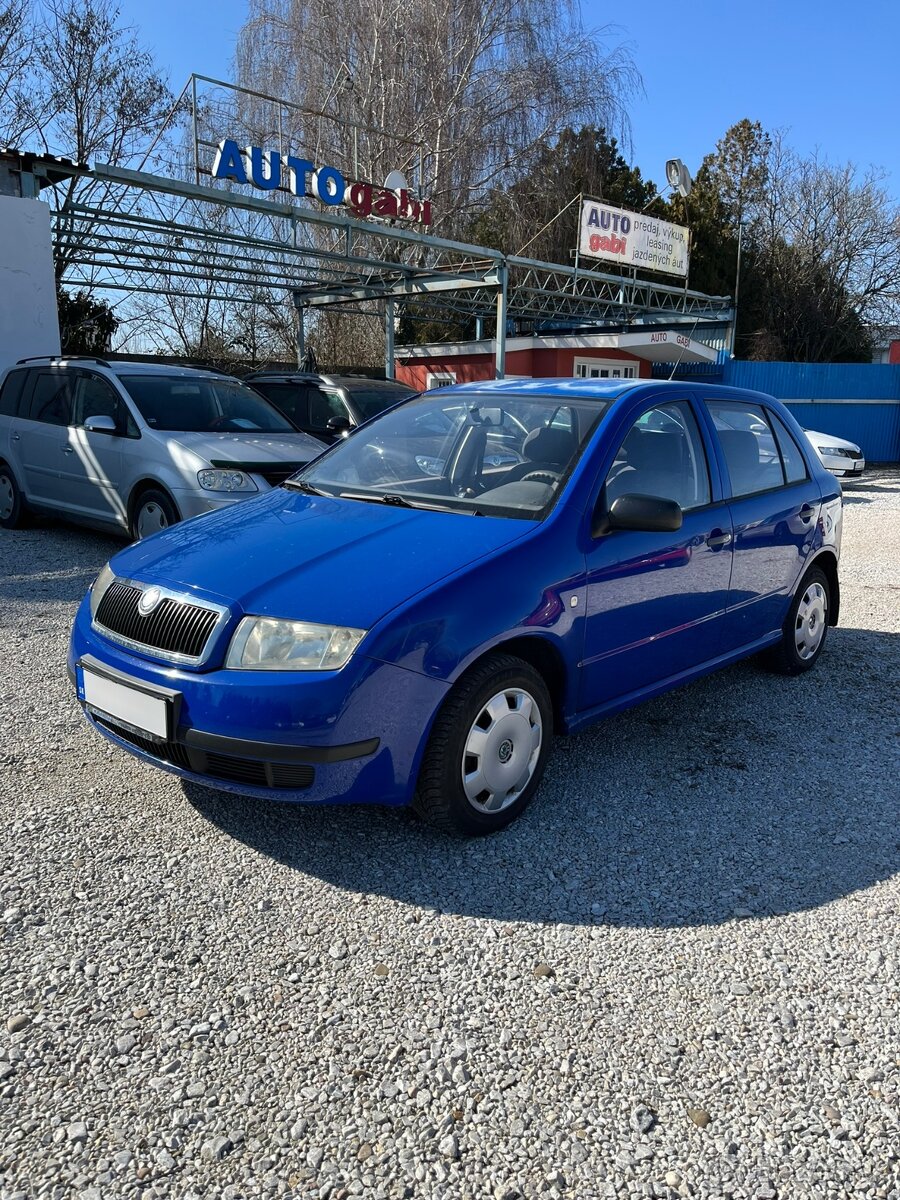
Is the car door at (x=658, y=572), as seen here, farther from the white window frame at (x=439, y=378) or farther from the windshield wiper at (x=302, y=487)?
the white window frame at (x=439, y=378)

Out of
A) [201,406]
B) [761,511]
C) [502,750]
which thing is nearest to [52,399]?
[201,406]

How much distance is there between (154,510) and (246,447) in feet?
2.97

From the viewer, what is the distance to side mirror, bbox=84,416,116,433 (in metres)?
7.58

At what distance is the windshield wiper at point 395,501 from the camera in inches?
149

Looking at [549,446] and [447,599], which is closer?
[447,599]

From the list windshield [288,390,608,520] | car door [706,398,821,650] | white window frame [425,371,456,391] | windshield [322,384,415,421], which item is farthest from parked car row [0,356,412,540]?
white window frame [425,371,456,391]

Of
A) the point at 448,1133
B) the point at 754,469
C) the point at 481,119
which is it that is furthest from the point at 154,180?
the point at 481,119

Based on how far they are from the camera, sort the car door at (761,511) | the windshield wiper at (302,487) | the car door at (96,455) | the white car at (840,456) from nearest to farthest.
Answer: the windshield wiper at (302,487) < the car door at (761,511) < the car door at (96,455) < the white car at (840,456)

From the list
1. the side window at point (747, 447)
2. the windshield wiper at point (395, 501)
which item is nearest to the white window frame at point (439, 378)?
the side window at point (747, 447)

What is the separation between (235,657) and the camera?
305 cm

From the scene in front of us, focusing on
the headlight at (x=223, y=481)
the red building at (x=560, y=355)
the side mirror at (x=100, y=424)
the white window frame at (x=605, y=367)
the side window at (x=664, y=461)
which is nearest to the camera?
the side window at (x=664, y=461)

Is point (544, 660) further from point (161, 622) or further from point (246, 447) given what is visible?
point (246, 447)

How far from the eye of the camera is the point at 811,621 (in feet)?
18.0

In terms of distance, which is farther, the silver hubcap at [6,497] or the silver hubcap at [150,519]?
the silver hubcap at [6,497]
